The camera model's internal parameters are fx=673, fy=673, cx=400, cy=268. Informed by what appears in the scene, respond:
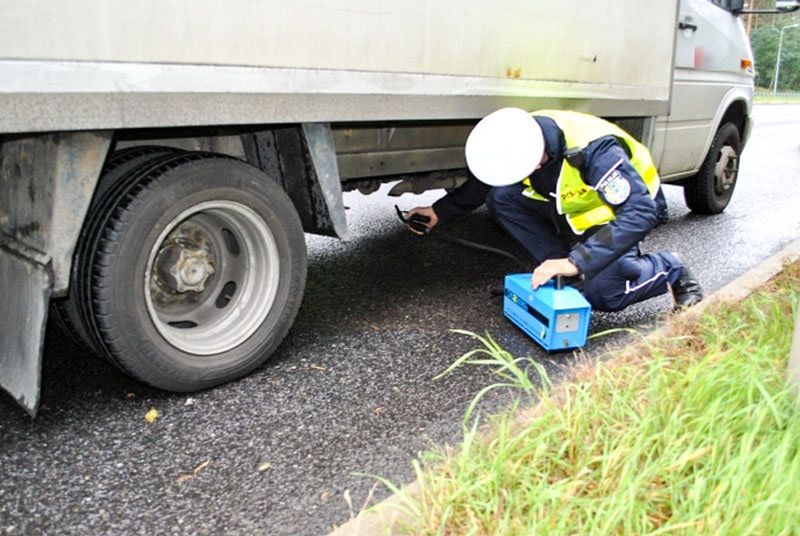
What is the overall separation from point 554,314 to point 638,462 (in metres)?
1.08

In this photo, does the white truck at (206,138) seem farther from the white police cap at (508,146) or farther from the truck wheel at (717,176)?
the truck wheel at (717,176)

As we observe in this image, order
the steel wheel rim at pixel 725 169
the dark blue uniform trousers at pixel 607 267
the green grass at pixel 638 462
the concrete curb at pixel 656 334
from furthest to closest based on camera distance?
the steel wheel rim at pixel 725 169 < the dark blue uniform trousers at pixel 607 267 < the concrete curb at pixel 656 334 < the green grass at pixel 638 462

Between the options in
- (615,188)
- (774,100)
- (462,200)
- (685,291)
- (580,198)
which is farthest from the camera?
(774,100)

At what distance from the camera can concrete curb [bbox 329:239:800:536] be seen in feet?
5.60

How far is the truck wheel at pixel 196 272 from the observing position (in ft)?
7.45

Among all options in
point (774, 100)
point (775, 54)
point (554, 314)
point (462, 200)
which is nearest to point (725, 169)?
point (462, 200)

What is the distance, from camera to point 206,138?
280 centimetres

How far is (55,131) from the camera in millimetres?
2000

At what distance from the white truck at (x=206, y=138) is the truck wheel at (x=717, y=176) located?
2424mm

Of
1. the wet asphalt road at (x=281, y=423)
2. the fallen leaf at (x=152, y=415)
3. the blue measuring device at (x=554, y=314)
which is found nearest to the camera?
the wet asphalt road at (x=281, y=423)

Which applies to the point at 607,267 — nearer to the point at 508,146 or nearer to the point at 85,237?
the point at 508,146

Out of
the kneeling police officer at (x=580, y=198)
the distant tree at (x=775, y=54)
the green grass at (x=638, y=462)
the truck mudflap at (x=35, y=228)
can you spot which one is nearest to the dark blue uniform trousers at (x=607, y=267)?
the kneeling police officer at (x=580, y=198)

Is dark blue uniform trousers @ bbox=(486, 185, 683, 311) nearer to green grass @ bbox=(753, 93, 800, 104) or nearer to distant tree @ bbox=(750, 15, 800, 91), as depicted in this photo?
green grass @ bbox=(753, 93, 800, 104)

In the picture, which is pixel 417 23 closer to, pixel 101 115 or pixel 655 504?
pixel 101 115
